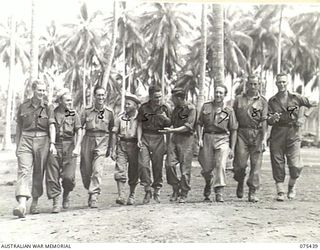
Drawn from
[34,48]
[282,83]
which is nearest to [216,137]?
[282,83]

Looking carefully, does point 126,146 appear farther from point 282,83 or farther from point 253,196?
point 282,83

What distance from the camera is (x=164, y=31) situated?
32.9 ft

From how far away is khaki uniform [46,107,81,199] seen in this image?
427 cm

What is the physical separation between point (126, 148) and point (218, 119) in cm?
90

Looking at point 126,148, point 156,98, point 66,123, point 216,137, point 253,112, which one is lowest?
point 126,148

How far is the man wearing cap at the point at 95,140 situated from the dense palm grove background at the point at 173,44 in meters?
0.57

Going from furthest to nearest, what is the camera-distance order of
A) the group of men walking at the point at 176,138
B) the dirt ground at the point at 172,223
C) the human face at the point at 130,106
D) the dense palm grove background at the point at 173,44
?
the dense palm grove background at the point at 173,44 → the human face at the point at 130,106 → the group of men walking at the point at 176,138 → the dirt ground at the point at 172,223

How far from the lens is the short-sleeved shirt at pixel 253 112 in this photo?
4.51 metres

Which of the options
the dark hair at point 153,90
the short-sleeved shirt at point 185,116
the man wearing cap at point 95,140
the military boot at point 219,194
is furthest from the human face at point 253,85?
the man wearing cap at point 95,140

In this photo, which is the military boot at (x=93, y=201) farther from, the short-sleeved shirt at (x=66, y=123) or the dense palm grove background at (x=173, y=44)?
the dense palm grove background at (x=173, y=44)

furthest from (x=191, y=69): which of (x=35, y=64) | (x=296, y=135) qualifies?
(x=296, y=135)

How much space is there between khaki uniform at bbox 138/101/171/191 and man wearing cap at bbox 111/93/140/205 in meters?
0.09

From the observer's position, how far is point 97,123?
4.43m

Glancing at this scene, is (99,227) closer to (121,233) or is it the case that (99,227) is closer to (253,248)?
(121,233)
